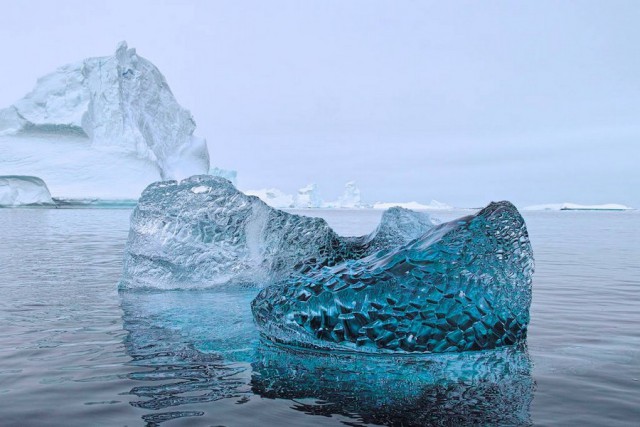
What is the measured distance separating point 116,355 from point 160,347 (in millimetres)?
306

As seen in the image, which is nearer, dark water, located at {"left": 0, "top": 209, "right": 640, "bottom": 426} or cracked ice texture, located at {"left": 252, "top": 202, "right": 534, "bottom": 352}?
dark water, located at {"left": 0, "top": 209, "right": 640, "bottom": 426}

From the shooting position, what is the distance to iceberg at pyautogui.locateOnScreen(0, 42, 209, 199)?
41.9 m

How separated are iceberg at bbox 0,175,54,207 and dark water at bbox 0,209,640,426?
41.3 metres

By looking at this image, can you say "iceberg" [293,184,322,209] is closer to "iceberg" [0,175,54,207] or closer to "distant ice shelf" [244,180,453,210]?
"distant ice shelf" [244,180,453,210]

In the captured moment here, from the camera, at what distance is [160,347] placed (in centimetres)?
359

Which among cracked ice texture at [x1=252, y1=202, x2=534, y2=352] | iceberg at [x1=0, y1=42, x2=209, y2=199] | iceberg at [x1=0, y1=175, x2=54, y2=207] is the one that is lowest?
cracked ice texture at [x1=252, y1=202, x2=534, y2=352]

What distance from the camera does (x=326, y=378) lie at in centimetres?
300

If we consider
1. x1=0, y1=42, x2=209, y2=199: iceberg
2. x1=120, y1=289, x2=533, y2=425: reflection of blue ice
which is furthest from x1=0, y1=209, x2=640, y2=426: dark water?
x1=0, y1=42, x2=209, y2=199: iceberg

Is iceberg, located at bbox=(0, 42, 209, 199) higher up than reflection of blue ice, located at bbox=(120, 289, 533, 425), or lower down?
higher up

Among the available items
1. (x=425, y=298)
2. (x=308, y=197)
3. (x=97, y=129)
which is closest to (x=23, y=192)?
(x=97, y=129)

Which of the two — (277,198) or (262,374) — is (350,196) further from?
(262,374)

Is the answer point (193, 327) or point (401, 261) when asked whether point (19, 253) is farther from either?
point (401, 261)

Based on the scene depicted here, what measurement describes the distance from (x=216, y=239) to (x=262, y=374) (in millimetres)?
3894

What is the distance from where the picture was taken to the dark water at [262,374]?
94.4 inches
